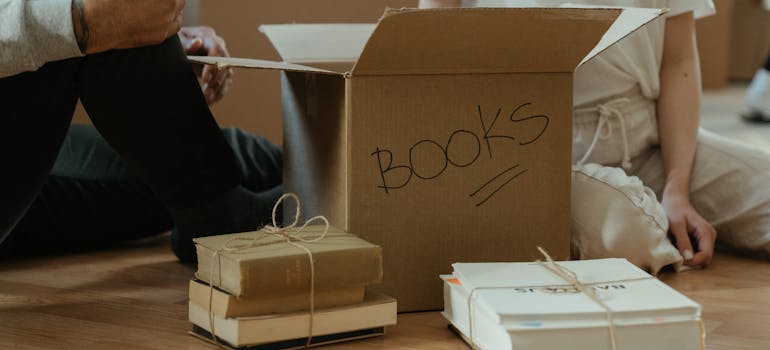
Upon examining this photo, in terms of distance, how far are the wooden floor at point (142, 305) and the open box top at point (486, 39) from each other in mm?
276

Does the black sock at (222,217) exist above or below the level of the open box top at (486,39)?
below

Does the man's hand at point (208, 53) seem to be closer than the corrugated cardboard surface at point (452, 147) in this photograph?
No

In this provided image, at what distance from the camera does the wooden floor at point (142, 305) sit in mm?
973

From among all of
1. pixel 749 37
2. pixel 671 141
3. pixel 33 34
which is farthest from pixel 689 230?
pixel 749 37

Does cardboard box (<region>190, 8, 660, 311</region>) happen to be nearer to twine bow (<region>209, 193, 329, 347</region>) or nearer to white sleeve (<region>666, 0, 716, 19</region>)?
twine bow (<region>209, 193, 329, 347</region>)

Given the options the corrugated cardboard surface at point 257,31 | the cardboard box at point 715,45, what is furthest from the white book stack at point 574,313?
the cardboard box at point 715,45

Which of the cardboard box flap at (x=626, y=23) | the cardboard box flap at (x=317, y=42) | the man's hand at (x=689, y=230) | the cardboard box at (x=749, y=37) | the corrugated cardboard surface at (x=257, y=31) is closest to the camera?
the cardboard box flap at (x=626, y=23)

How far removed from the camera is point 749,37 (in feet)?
15.2

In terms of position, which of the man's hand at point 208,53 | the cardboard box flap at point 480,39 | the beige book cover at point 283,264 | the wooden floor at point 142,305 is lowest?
the wooden floor at point 142,305

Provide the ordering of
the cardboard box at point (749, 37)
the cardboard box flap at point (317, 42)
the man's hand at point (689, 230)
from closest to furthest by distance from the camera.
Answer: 1. the cardboard box flap at point (317, 42)
2. the man's hand at point (689, 230)
3. the cardboard box at point (749, 37)

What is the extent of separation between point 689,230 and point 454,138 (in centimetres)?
49

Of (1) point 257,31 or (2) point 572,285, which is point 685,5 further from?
(1) point 257,31

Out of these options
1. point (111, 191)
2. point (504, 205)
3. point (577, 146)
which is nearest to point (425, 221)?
point (504, 205)

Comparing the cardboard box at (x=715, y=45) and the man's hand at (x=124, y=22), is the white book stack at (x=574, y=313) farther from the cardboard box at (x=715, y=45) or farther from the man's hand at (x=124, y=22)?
the cardboard box at (x=715, y=45)
